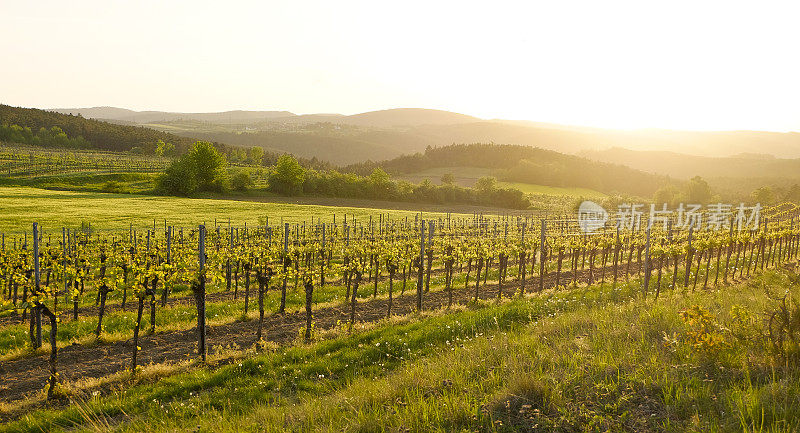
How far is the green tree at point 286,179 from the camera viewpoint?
74250 mm

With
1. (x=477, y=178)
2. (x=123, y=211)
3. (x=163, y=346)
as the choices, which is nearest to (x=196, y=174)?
(x=123, y=211)

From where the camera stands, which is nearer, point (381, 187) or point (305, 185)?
point (305, 185)

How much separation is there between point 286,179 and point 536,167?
70.9 meters

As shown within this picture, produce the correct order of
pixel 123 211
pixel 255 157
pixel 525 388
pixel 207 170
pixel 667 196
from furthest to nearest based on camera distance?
1. pixel 255 157
2. pixel 667 196
3. pixel 207 170
4. pixel 123 211
5. pixel 525 388

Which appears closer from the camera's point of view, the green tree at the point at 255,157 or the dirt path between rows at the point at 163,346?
the dirt path between rows at the point at 163,346

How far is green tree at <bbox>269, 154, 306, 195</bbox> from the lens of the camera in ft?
244

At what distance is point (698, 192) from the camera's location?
93062mm

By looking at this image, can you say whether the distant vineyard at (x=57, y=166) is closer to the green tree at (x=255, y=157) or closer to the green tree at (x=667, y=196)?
the green tree at (x=255, y=157)

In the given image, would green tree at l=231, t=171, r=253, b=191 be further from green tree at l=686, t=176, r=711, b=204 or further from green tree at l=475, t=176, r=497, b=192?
green tree at l=686, t=176, r=711, b=204

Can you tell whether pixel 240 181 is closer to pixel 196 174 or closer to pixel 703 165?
pixel 196 174

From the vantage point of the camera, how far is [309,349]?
10117mm

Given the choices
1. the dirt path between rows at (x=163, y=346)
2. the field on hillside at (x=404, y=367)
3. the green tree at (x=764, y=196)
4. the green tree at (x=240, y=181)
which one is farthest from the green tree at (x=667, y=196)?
the dirt path between rows at (x=163, y=346)

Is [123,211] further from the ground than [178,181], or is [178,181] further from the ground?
[178,181]

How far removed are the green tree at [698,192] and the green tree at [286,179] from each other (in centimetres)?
8000
